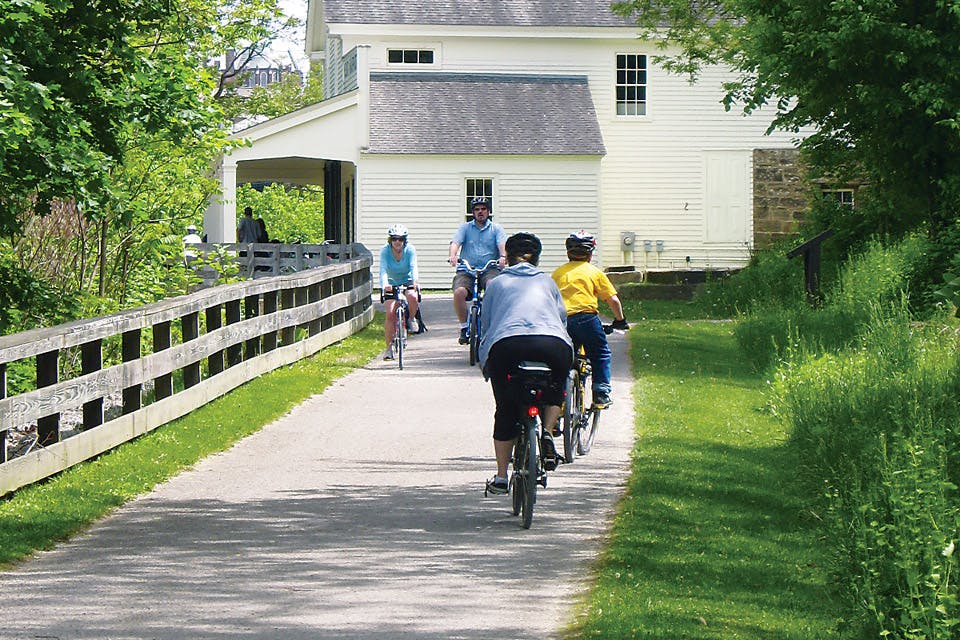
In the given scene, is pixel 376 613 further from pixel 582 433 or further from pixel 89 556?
pixel 582 433

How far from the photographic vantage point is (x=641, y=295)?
32.5m

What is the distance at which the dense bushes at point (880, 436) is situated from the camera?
5.98 metres

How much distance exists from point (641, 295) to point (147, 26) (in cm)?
1878

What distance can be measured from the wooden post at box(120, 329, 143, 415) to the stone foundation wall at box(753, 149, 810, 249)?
104 ft

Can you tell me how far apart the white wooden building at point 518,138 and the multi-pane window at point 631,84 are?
36 mm

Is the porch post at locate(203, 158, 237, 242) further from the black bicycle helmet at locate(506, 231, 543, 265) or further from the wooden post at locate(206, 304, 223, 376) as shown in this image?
the black bicycle helmet at locate(506, 231, 543, 265)

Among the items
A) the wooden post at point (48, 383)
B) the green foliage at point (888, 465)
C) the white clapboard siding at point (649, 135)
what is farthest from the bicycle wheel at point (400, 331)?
the white clapboard siding at point (649, 135)

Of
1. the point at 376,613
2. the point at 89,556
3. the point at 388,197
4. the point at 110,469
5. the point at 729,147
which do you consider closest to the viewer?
the point at 376,613

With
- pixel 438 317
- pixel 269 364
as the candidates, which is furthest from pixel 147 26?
pixel 438 317

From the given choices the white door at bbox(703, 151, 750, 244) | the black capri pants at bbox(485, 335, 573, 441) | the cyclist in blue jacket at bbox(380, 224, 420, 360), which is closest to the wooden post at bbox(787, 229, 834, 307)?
the cyclist in blue jacket at bbox(380, 224, 420, 360)

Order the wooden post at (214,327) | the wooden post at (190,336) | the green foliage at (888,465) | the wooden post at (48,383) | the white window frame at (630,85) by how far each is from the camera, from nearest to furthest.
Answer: the green foliage at (888,465) → the wooden post at (48,383) → the wooden post at (190,336) → the wooden post at (214,327) → the white window frame at (630,85)

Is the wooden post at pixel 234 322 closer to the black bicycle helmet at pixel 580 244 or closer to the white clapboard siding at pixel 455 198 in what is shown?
the black bicycle helmet at pixel 580 244

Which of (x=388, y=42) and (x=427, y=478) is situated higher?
(x=388, y=42)

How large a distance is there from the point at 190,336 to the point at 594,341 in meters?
3.87
